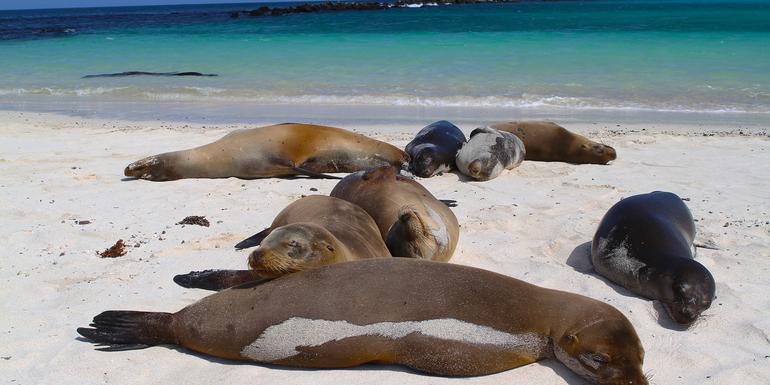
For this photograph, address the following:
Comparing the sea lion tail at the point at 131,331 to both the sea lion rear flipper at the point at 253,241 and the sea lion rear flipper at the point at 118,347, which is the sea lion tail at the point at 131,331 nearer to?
the sea lion rear flipper at the point at 118,347

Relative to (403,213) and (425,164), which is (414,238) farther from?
(425,164)

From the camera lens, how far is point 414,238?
4070 mm

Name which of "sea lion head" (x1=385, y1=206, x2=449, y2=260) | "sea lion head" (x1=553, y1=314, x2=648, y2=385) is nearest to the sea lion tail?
"sea lion head" (x1=385, y1=206, x2=449, y2=260)

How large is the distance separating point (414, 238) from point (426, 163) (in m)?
3.10

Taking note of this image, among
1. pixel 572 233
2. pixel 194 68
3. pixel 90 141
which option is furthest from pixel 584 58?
pixel 572 233

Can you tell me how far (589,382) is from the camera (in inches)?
119

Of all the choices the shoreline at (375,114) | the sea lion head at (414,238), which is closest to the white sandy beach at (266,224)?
the sea lion head at (414,238)

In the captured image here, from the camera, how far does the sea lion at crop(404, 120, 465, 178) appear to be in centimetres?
713

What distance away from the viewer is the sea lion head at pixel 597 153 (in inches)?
303

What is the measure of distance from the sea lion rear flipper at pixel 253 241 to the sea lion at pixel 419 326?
5.05 feet

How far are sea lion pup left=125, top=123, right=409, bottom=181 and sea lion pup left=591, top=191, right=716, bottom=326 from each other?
10.0 feet

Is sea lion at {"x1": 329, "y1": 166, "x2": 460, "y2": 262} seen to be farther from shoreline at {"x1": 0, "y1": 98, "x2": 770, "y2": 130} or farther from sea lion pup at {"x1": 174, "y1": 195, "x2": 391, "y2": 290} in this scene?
shoreline at {"x1": 0, "y1": 98, "x2": 770, "y2": 130}

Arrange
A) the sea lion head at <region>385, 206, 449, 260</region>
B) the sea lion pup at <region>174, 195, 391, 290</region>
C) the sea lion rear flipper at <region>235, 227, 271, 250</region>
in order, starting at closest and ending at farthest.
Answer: the sea lion pup at <region>174, 195, 391, 290</region>, the sea lion head at <region>385, 206, 449, 260</region>, the sea lion rear flipper at <region>235, 227, 271, 250</region>

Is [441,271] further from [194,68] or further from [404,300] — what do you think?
[194,68]
